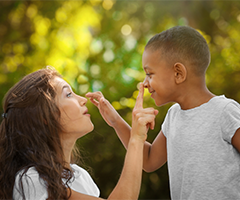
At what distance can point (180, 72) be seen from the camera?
1455 mm

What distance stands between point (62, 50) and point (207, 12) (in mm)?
1980

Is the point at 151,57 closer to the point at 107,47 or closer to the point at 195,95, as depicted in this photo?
the point at 195,95

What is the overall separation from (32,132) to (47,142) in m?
0.10

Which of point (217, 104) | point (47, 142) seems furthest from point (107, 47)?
point (217, 104)

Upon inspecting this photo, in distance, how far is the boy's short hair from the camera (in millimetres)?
1455

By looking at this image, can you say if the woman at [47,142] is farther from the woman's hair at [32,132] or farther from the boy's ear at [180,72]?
the boy's ear at [180,72]

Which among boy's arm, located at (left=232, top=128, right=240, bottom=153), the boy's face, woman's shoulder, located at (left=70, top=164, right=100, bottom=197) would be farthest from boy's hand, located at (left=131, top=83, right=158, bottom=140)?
woman's shoulder, located at (left=70, top=164, right=100, bottom=197)

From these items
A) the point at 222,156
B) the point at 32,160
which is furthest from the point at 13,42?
the point at 222,156

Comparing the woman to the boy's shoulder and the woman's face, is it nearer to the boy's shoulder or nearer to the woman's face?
the woman's face

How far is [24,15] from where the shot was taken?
136 inches

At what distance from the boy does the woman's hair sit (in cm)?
48

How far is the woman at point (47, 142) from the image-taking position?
4.16 feet

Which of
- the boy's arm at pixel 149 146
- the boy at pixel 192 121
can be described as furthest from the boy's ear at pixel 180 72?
the boy's arm at pixel 149 146

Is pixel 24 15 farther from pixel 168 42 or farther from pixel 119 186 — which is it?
pixel 119 186
